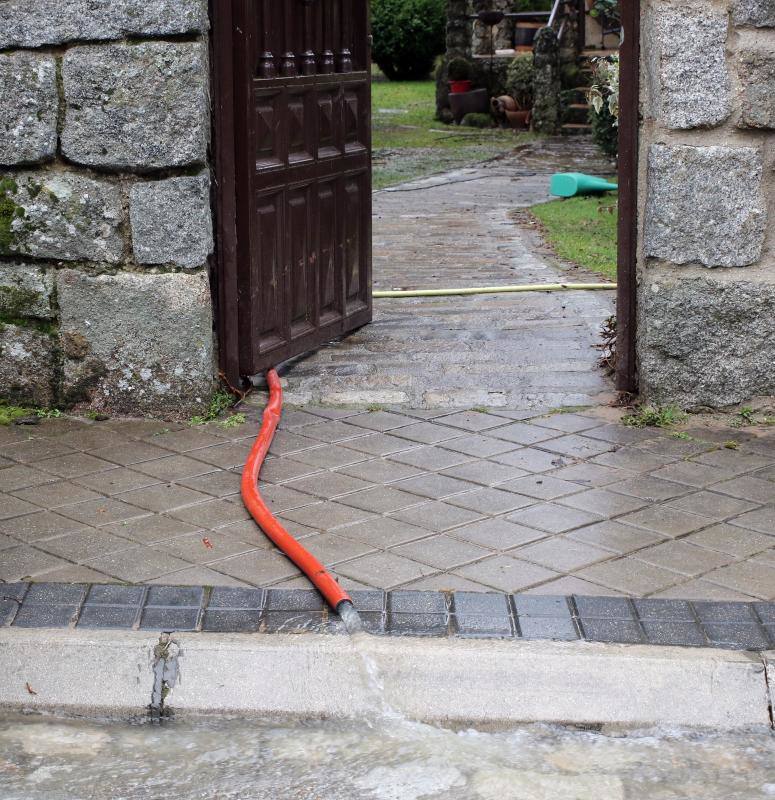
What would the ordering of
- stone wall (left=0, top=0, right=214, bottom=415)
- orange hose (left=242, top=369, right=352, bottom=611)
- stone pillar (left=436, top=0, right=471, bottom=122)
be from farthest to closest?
stone pillar (left=436, top=0, right=471, bottom=122) → stone wall (left=0, top=0, right=214, bottom=415) → orange hose (left=242, top=369, right=352, bottom=611)

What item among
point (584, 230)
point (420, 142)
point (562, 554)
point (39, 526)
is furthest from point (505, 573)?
point (420, 142)

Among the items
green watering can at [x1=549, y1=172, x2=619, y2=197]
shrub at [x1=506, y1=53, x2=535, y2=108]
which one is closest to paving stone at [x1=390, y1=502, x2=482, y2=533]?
green watering can at [x1=549, y1=172, x2=619, y2=197]

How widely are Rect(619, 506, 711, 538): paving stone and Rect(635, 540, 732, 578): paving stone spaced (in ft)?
0.34

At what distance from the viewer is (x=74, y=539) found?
154 inches

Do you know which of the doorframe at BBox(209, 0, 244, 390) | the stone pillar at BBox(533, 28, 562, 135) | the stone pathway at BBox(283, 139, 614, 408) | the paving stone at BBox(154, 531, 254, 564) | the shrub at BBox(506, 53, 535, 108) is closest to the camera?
the paving stone at BBox(154, 531, 254, 564)

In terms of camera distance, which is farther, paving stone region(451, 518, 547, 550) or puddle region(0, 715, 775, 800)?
paving stone region(451, 518, 547, 550)

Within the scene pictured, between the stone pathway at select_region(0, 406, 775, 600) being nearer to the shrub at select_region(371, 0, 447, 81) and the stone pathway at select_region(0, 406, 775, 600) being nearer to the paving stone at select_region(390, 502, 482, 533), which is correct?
the paving stone at select_region(390, 502, 482, 533)

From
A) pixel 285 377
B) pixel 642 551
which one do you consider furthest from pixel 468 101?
pixel 642 551

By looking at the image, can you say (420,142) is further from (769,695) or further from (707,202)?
(769,695)

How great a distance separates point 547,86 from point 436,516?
14970 mm

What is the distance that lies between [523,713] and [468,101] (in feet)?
57.7

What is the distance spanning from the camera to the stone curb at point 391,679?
10.1 feet

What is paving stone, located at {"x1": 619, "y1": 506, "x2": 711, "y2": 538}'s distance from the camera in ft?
13.1

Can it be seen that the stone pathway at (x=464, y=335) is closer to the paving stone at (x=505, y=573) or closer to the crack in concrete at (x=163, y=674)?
the paving stone at (x=505, y=573)
